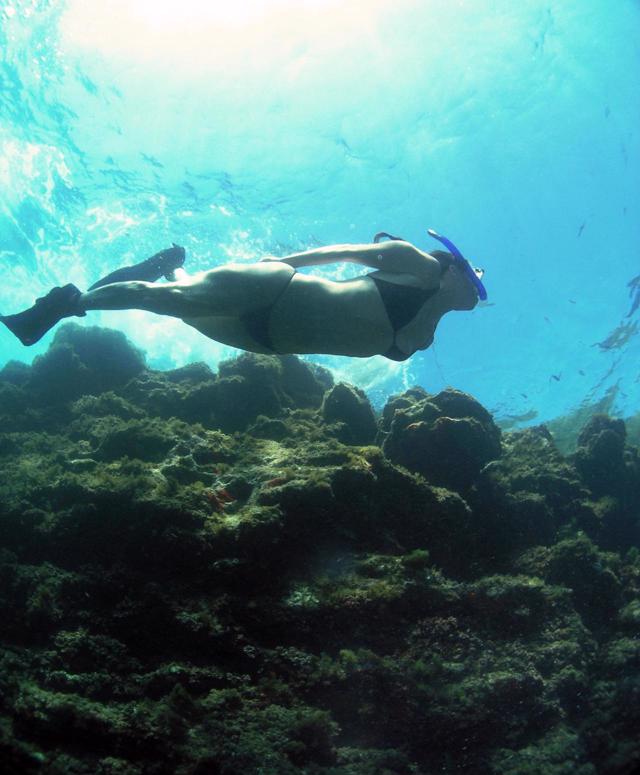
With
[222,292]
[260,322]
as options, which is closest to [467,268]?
[260,322]

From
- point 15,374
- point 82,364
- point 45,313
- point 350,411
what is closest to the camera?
Result: point 45,313

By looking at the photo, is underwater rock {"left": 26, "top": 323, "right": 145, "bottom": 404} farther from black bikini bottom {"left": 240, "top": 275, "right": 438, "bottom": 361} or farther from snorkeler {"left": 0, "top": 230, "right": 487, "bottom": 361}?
black bikini bottom {"left": 240, "top": 275, "right": 438, "bottom": 361}

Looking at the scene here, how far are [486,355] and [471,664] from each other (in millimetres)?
20074

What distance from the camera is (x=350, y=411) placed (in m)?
9.42

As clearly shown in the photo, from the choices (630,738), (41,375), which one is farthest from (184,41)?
(630,738)

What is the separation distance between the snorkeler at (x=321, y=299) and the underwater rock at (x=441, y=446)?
4.04 metres

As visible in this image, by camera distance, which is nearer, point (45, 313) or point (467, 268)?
point (467, 268)

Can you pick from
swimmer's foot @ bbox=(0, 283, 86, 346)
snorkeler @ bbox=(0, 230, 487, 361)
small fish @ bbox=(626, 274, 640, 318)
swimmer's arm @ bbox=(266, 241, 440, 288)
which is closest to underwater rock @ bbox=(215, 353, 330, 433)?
swimmer's foot @ bbox=(0, 283, 86, 346)

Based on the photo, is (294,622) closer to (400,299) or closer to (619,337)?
(400,299)

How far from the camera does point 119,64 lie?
44.8 feet

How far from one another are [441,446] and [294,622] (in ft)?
15.5

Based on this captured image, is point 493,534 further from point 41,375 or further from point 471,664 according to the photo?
point 41,375

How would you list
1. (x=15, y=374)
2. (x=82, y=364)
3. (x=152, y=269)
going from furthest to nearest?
(x=15, y=374) < (x=82, y=364) < (x=152, y=269)

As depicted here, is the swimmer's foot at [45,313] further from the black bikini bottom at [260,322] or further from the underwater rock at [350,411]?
the underwater rock at [350,411]
